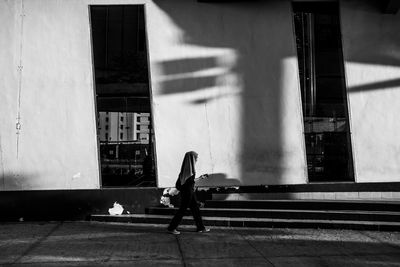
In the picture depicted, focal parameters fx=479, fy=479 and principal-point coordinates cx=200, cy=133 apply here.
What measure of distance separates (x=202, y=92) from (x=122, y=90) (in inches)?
69.8

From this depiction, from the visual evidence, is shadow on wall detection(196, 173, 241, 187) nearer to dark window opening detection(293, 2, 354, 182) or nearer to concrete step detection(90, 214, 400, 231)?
concrete step detection(90, 214, 400, 231)

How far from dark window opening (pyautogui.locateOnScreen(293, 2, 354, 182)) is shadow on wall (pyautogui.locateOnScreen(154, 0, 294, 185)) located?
1.96ft

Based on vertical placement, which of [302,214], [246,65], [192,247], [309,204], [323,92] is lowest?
[192,247]

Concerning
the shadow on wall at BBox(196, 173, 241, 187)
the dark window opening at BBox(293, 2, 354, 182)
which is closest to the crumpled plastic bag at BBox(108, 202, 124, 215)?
the shadow on wall at BBox(196, 173, 241, 187)

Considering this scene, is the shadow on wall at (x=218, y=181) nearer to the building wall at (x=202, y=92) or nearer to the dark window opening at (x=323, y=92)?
the building wall at (x=202, y=92)

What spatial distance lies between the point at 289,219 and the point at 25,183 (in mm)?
5379

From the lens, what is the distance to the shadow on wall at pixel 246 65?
1019 centimetres

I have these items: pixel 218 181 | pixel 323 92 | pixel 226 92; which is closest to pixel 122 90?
pixel 226 92

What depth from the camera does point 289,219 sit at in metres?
9.01

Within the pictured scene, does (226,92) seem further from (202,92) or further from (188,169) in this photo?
(188,169)

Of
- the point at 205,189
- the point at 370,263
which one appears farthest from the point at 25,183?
the point at 370,263

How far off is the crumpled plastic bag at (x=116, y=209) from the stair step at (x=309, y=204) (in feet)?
5.93

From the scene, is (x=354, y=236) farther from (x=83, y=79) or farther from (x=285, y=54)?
(x=83, y=79)

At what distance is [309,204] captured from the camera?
9.35m
